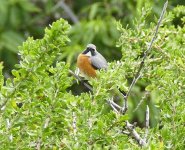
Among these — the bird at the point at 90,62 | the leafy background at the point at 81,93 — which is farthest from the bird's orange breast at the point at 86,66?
the leafy background at the point at 81,93

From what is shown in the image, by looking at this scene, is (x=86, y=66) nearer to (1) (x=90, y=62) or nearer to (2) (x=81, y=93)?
(1) (x=90, y=62)

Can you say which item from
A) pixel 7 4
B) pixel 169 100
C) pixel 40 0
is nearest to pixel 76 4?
pixel 40 0

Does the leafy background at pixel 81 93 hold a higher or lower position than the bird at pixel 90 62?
lower

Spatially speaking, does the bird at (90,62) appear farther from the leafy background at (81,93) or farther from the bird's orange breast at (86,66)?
the leafy background at (81,93)

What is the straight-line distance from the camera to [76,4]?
8.57 m

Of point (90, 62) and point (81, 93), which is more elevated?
point (90, 62)

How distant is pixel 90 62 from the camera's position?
161 inches

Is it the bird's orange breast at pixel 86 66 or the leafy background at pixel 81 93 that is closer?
the leafy background at pixel 81 93

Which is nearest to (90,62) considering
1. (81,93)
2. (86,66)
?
(86,66)

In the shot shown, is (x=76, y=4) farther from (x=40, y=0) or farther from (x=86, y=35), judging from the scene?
(x=86, y=35)

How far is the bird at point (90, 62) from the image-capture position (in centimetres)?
395

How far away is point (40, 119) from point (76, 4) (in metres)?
6.79

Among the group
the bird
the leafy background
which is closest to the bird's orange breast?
the bird

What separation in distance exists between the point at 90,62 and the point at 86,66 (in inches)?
1.8
